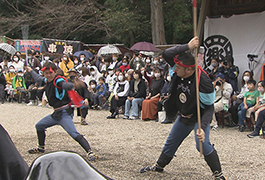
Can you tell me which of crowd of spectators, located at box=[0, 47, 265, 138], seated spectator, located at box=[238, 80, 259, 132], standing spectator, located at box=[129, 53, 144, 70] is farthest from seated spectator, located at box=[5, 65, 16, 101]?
seated spectator, located at box=[238, 80, 259, 132]

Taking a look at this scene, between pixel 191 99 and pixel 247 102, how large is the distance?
17.3 feet

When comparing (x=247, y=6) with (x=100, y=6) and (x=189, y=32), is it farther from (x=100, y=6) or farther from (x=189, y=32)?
(x=100, y=6)

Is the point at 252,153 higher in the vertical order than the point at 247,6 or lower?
lower

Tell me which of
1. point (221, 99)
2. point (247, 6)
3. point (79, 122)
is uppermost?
point (247, 6)

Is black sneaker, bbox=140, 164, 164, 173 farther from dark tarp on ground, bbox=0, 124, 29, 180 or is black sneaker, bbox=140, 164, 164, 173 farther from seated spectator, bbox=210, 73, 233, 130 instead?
seated spectator, bbox=210, 73, 233, 130

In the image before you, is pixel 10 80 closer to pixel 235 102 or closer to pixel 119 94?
pixel 119 94

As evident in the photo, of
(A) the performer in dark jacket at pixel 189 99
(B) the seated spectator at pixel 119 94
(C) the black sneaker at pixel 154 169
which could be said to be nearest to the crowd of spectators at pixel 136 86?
(B) the seated spectator at pixel 119 94

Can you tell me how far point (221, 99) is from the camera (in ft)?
30.2

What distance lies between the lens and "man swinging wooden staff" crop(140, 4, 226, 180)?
3984mm

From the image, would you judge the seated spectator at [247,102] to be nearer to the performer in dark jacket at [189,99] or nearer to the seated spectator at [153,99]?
the seated spectator at [153,99]

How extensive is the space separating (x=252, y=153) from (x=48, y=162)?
5.70m

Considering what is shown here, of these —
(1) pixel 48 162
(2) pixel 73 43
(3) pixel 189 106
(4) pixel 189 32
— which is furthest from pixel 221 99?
(2) pixel 73 43

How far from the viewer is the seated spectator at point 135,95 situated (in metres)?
11.3

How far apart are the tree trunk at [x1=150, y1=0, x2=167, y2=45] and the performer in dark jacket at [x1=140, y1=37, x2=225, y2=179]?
12.4 m
